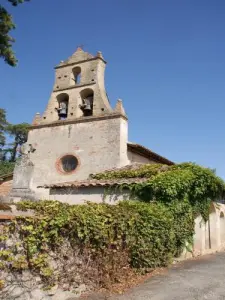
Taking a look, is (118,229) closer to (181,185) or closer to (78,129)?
(181,185)

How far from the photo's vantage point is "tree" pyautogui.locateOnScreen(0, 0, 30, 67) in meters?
10.7

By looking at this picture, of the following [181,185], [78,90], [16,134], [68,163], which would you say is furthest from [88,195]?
[16,134]

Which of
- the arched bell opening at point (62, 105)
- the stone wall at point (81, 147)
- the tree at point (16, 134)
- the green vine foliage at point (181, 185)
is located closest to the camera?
the green vine foliage at point (181, 185)

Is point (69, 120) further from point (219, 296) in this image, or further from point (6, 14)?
point (219, 296)

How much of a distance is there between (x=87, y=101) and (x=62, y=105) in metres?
2.01

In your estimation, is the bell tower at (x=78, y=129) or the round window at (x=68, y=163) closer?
the bell tower at (x=78, y=129)

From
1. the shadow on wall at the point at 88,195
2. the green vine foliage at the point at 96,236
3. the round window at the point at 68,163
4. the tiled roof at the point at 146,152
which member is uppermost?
the tiled roof at the point at 146,152

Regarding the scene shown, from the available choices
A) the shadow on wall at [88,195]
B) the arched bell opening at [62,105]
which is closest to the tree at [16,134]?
the arched bell opening at [62,105]

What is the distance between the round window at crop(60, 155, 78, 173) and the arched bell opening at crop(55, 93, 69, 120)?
3334 mm

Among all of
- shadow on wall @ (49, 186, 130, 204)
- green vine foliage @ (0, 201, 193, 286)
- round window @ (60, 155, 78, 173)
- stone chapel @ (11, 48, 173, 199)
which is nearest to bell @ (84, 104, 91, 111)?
stone chapel @ (11, 48, 173, 199)

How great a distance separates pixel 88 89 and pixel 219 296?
15.6 metres

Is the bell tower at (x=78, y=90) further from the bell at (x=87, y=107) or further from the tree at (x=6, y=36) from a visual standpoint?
the tree at (x=6, y=36)

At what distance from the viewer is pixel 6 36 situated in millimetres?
11070

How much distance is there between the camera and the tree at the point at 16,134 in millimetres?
47938
